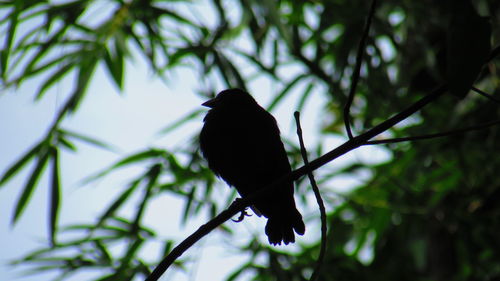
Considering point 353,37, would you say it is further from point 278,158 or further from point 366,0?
point 278,158

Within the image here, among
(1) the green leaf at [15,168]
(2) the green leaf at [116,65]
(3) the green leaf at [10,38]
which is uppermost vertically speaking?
(2) the green leaf at [116,65]

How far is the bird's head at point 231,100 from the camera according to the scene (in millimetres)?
2846

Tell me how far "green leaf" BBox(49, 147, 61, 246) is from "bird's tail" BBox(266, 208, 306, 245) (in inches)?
36.2

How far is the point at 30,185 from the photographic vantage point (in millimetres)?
2855

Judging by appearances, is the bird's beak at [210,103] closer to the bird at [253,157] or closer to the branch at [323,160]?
the bird at [253,157]

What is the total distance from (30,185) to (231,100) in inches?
39.4

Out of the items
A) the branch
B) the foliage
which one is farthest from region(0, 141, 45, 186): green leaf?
the branch

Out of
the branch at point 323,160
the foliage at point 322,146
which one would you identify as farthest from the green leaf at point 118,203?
the branch at point 323,160

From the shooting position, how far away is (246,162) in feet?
8.59

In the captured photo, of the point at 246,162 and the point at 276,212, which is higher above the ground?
the point at 246,162

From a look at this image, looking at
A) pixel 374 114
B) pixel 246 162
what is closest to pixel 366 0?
pixel 374 114

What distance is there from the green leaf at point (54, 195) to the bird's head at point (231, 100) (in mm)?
737

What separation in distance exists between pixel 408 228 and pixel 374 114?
30.6 inches

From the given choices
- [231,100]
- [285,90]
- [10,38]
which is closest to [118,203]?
[231,100]
